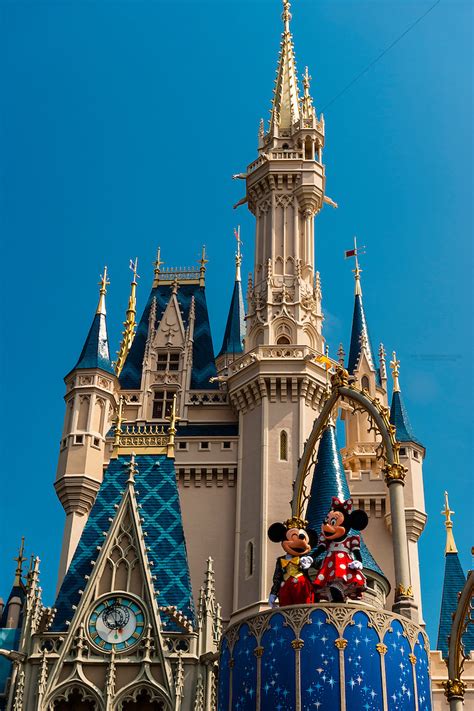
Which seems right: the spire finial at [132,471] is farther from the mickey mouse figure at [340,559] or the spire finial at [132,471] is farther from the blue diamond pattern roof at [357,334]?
the blue diamond pattern roof at [357,334]

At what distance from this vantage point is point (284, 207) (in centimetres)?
3791

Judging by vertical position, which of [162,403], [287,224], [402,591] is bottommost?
[402,591]

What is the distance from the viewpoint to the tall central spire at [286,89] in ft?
134

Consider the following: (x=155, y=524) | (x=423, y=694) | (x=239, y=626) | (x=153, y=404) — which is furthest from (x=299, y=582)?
(x=153, y=404)

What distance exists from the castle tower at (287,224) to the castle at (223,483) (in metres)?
0.07

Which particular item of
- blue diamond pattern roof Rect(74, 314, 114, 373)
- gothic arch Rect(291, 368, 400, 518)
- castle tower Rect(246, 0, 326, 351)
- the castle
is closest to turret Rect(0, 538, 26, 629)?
the castle

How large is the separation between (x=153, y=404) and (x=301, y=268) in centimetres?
711

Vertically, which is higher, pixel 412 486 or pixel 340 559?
pixel 412 486

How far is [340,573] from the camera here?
46.1 feet

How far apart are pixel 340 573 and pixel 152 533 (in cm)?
841

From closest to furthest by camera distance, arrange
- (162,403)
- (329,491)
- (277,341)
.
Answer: (329,491), (277,341), (162,403)

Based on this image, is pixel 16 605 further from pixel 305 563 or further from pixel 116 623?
pixel 305 563

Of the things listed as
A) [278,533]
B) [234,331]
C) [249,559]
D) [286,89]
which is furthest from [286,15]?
[278,533]

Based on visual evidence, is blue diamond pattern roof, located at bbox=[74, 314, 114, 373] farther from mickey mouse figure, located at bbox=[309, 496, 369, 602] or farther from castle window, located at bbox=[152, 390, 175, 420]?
mickey mouse figure, located at bbox=[309, 496, 369, 602]
